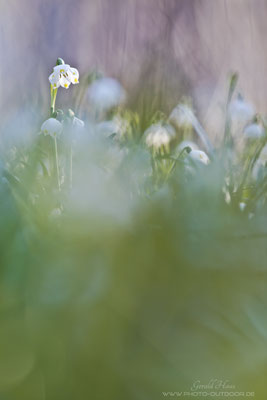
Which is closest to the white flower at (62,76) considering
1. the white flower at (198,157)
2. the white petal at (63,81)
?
the white petal at (63,81)

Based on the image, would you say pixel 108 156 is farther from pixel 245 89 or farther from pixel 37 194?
pixel 245 89

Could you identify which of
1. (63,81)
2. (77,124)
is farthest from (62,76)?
(77,124)

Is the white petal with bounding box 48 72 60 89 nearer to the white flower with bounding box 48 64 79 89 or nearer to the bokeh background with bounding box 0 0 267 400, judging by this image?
the white flower with bounding box 48 64 79 89

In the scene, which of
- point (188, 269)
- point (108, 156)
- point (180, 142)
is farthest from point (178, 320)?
point (180, 142)

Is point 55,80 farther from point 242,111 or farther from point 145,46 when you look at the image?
point 242,111

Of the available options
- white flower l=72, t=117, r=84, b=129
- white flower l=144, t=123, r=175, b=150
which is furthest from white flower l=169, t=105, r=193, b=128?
white flower l=72, t=117, r=84, b=129

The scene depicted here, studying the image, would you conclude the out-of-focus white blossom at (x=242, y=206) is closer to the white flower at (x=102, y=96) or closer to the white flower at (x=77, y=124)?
the white flower at (x=77, y=124)
